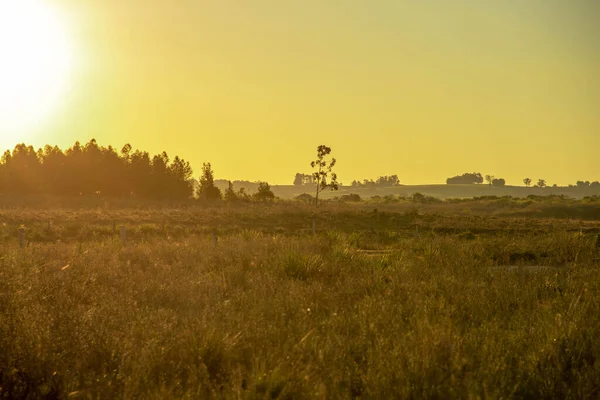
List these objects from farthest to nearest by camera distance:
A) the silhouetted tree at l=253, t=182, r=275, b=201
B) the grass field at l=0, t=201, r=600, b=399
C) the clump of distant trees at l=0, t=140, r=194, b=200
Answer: the silhouetted tree at l=253, t=182, r=275, b=201 < the clump of distant trees at l=0, t=140, r=194, b=200 < the grass field at l=0, t=201, r=600, b=399

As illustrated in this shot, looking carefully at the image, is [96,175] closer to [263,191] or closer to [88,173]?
[88,173]

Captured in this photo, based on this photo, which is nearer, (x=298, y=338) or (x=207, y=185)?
(x=298, y=338)

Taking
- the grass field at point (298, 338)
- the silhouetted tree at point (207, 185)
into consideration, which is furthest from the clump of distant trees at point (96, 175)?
the grass field at point (298, 338)

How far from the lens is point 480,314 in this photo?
779 centimetres

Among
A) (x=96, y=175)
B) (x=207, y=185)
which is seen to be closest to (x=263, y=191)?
(x=207, y=185)

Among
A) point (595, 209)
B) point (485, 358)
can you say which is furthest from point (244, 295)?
point (595, 209)

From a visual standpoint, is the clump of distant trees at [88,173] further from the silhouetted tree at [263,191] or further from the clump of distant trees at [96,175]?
the silhouetted tree at [263,191]

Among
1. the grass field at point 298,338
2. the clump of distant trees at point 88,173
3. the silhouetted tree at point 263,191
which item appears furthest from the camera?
the silhouetted tree at point 263,191

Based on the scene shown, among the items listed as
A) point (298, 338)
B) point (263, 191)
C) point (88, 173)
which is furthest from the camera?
point (263, 191)

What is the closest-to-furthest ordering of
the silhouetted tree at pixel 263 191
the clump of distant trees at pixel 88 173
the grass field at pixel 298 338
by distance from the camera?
the grass field at pixel 298 338 → the clump of distant trees at pixel 88 173 → the silhouetted tree at pixel 263 191

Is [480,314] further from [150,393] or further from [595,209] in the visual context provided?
[595,209]

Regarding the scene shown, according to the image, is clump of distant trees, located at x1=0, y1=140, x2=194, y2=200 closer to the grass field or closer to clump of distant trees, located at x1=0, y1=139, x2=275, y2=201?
clump of distant trees, located at x1=0, y1=139, x2=275, y2=201

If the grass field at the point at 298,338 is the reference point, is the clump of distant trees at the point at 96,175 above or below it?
above

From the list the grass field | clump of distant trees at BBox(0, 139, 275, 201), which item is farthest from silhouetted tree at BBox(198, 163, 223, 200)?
the grass field
